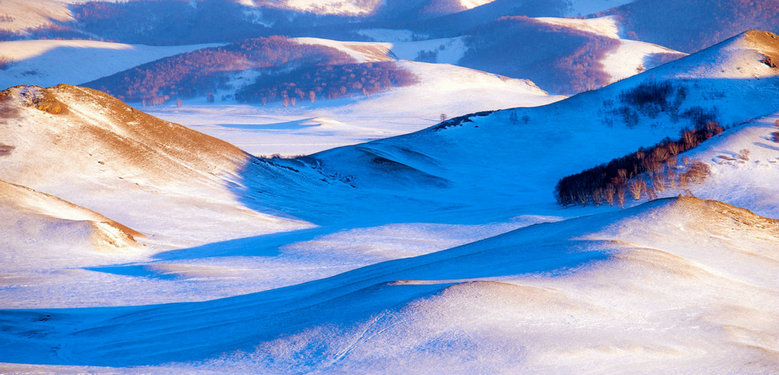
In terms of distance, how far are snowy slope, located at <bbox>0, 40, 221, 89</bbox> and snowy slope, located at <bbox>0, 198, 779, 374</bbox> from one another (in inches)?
4848

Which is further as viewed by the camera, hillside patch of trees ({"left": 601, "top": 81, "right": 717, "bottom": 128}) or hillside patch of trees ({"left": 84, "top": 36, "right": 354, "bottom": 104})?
hillside patch of trees ({"left": 84, "top": 36, "right": 354, "bottom": 104})

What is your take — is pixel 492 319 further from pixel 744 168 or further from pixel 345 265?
pixel 744 168

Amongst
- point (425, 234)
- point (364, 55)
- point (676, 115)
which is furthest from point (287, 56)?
point (425, 234)

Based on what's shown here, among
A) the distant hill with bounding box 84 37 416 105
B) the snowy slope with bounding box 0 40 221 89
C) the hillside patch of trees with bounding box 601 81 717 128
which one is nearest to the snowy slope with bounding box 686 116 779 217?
the hillside patch of trees with bounding box 601 81 717 128

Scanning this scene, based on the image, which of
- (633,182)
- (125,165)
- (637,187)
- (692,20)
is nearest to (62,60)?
(125,165)

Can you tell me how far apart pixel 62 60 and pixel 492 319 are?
493ft

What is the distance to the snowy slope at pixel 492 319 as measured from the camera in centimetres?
616

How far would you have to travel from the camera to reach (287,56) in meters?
137

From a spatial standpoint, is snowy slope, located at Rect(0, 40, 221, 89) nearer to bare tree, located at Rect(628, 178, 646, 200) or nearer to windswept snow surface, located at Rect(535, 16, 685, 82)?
windswept snow surface, located at Rect(535, 16, 685, 82)

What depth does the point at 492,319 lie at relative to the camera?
261 inches

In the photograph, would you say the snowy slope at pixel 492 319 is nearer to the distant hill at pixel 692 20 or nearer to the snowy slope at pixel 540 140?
the snowy slope at pixel 540 140

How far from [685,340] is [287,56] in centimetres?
13449

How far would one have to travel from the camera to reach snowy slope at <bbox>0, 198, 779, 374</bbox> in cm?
616

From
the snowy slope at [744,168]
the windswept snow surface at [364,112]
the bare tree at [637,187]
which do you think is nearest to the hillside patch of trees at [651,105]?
the snowy slope at [744,168]
